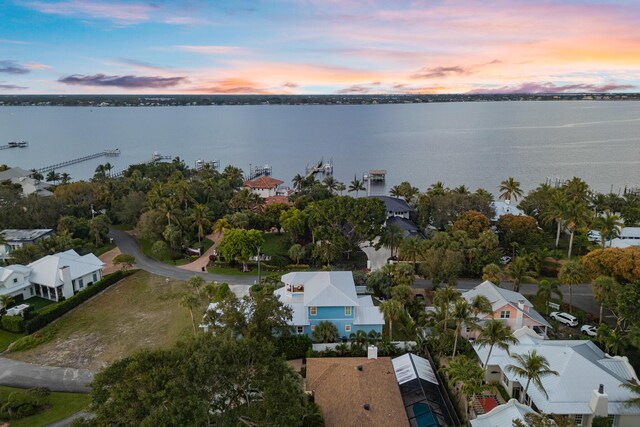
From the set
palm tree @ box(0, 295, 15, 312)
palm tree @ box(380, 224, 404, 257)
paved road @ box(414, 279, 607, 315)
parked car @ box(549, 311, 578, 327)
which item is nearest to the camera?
parked car @ box(549, 311, 578, 327)

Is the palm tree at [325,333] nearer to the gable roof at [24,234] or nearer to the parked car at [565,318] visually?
the parked car at [565,318]

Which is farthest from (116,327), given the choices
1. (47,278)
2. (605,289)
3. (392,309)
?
(605,289)

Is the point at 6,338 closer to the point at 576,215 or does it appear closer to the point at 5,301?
the point at 5,301

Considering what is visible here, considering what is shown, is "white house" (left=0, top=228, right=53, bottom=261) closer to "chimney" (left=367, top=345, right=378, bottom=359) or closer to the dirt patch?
the dirt patch

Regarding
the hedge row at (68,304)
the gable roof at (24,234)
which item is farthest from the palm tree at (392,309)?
the gable roof at (24,234)

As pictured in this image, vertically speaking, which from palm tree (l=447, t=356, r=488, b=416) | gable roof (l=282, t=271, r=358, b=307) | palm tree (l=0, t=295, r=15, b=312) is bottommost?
palm tree (l=0, t=295, r=15, b=312)

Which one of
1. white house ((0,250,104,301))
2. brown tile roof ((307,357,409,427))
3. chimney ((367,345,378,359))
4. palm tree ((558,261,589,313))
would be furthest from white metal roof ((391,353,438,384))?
white house ((0,250,104,301))
